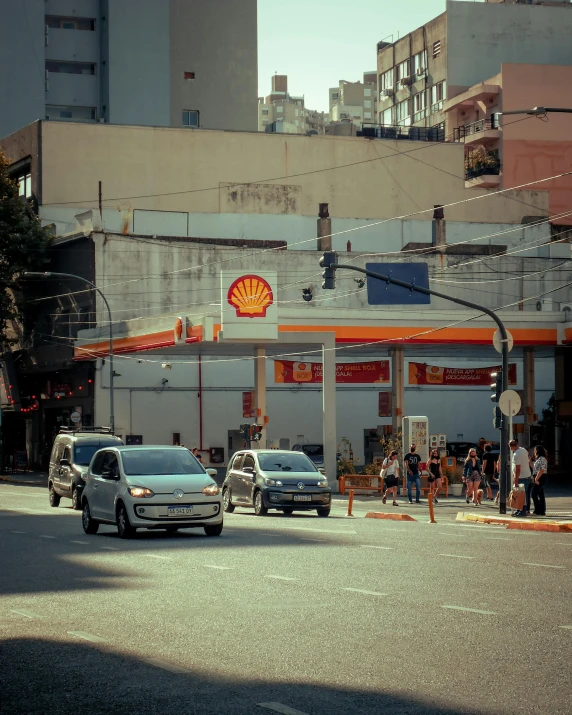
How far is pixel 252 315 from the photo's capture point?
46.2m

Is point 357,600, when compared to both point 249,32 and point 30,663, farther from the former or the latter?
point 249,32

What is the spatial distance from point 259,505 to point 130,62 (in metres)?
56.2

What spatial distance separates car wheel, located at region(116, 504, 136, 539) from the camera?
21.8 meters

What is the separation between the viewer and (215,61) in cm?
8375

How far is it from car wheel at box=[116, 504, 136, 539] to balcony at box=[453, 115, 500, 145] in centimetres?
→ 5798

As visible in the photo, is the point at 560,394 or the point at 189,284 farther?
the point at 189,284

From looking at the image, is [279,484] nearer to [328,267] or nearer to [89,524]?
[328,267]

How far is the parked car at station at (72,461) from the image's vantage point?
3344 centimetres

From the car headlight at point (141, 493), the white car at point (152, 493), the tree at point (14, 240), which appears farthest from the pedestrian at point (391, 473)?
the tree at point (14, 240)

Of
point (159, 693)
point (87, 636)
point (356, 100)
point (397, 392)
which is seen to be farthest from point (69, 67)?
point (356, 100)

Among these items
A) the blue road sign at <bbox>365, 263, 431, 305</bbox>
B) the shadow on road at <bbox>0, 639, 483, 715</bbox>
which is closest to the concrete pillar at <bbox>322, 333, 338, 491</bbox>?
the blue road sign at <bbox>365, 263, 431, 305</bbox>

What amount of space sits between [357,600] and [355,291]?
49701 mm

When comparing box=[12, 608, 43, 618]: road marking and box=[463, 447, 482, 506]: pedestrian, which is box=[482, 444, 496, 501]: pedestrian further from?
box=[12, 608, 43, 618]: road marking

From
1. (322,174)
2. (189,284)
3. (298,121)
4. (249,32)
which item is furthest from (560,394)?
(298,121)
